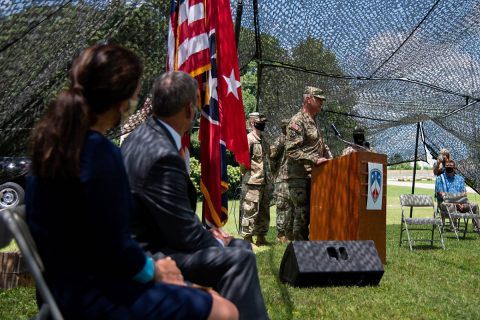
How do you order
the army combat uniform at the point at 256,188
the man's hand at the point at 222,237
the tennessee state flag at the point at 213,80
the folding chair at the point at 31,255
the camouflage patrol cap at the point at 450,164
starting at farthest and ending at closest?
the camouflage patrol cap at the point at 450,164, the army combat uniform at the point at 256,188, the tennessee state flag at the point at 213,80, the man's hand at the point at 222,237, the folding chair at the point at 31,255

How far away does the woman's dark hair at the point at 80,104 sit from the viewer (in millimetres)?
2152

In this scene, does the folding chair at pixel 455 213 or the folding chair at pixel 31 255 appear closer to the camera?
the folding chair at pixel 31 255

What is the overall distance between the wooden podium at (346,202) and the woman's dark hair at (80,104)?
484 cm

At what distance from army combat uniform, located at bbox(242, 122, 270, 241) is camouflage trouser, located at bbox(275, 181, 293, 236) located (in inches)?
8.3

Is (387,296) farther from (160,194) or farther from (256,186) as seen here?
(256,186)

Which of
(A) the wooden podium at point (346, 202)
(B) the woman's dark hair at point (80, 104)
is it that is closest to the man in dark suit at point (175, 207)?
(B) the woman's dark hair at point (80, 104)

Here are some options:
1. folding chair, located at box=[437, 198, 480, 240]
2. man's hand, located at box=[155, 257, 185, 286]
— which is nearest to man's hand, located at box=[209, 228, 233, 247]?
A: man's hand, located at box=[155, 257, 185, 286]

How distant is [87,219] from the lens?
84.8 inches

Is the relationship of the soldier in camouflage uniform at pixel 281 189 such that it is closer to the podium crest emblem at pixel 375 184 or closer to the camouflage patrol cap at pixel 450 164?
the podium crest emblem at pixel 375 184

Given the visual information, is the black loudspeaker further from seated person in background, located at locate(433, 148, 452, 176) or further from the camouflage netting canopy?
seated person in background, located at locate(433, 148, 452, 176)

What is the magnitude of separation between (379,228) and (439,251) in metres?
2.41

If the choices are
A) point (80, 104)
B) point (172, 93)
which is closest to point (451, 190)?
point (172, 93)

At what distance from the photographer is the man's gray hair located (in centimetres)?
302

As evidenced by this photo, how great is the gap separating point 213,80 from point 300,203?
418 centimetres
